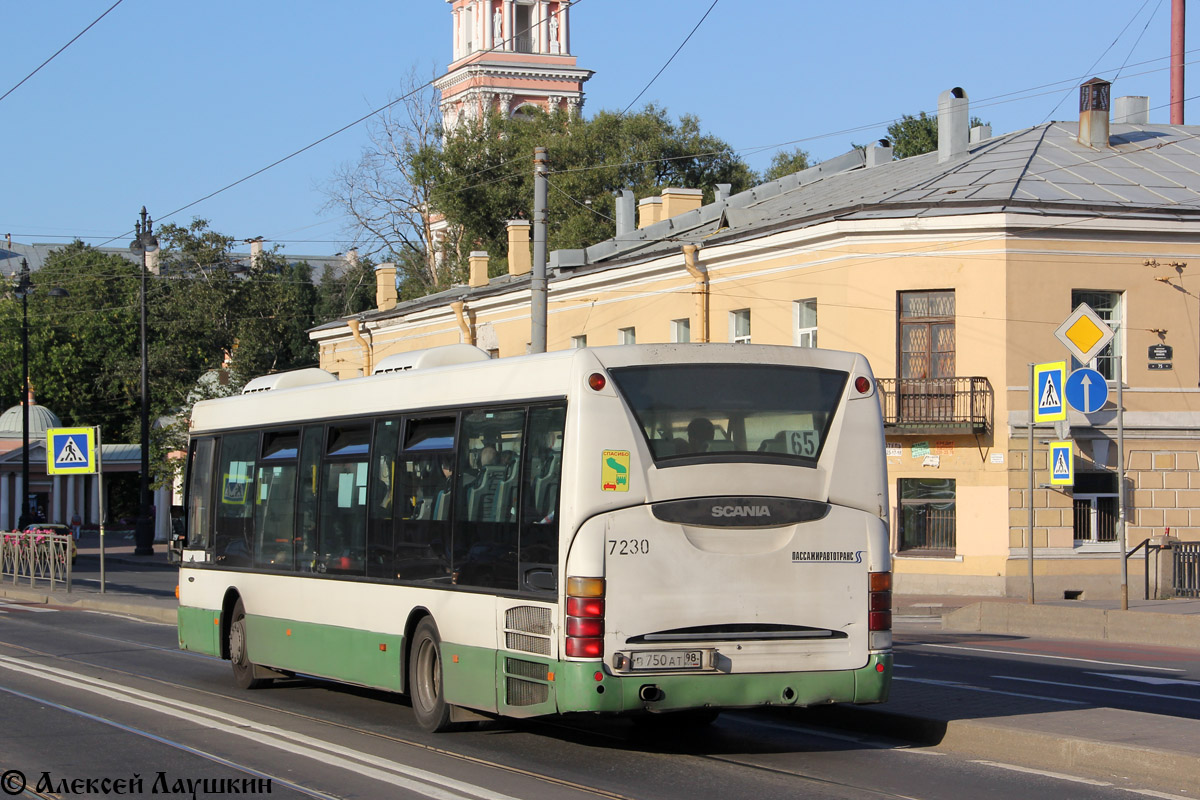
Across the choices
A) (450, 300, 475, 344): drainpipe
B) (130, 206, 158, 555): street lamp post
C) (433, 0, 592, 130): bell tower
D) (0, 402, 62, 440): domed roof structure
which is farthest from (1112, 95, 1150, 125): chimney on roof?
(0, 402, 62, 440): domed roof structure

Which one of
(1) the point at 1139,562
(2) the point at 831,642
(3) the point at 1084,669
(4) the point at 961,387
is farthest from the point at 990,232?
(2) the point at 831,642

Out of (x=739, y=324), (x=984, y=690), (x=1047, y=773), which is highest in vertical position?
(x=739, y=324)

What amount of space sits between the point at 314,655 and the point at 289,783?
4.03 m

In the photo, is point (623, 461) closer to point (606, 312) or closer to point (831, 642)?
point (831, 642)

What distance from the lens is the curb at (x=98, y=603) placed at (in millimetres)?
24328

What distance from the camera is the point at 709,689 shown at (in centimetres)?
909

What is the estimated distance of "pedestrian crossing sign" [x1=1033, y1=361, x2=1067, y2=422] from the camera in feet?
72.2

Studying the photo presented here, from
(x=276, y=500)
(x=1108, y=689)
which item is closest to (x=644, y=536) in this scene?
(x=276, y=500)

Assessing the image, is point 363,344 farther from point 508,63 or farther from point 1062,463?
point 508,63

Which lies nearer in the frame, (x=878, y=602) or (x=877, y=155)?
(x=878, y=602)

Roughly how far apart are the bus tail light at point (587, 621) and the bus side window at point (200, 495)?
7.13 m

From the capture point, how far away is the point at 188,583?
50.8 feet

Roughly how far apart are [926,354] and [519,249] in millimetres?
20236

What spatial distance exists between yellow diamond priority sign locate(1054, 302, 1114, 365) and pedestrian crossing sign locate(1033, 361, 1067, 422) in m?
2.26
